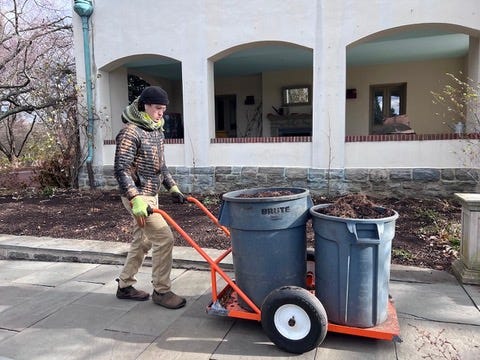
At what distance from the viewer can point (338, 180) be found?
7637mm

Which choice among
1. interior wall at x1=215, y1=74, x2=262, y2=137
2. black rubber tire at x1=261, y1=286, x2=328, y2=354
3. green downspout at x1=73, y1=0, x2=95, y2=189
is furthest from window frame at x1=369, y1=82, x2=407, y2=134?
black rubber tire at x1=261, y1=286, x2=328, y2=354

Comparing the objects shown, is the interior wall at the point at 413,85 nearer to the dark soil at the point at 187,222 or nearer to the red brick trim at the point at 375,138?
the red brick trim at the point at 375,138

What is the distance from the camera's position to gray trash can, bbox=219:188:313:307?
2.73m

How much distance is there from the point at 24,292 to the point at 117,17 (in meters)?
6.76

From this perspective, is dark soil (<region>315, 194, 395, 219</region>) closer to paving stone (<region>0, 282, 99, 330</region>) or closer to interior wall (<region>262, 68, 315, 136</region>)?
paving stone (<region>0, 282, 99, 330</region>)

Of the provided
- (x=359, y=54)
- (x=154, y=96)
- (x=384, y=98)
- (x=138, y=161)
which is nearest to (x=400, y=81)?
(x=384, y=98)

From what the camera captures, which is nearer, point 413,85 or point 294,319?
point 294,319

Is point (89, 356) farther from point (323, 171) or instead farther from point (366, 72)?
point (366, 72)

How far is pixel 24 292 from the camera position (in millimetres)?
3939

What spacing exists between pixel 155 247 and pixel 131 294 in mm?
659

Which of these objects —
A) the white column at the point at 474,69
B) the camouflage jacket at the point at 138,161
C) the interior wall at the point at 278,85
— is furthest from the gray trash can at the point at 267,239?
the interior wall at the point at 278,85

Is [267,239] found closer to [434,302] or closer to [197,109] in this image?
[434,302]

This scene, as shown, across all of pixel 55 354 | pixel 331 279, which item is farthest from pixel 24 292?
pixel 331 279

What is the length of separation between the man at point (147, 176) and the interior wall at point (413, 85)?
8789mm
